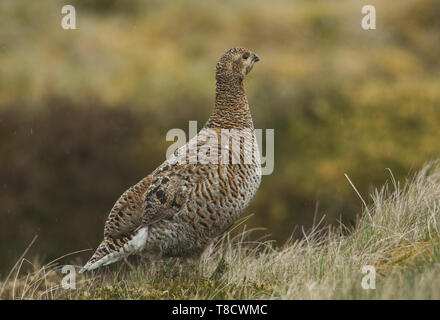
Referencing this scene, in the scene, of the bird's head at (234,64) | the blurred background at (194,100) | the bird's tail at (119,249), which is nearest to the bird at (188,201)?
the bird's tail at (119,249)

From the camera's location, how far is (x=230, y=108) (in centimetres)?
608

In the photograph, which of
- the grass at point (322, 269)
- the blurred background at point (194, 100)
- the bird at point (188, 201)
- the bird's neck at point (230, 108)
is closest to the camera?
the grass at point (322, 269)

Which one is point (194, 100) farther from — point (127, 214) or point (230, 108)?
point (127, 214)

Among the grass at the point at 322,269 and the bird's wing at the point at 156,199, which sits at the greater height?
the bird's wing at the point at 156,199

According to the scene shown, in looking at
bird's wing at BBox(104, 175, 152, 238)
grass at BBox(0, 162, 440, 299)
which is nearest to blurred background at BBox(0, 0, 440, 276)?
grass at BBox(0, 162, 440, 299)

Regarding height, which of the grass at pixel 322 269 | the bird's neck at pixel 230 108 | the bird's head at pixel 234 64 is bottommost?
the grass at pixel 322 269

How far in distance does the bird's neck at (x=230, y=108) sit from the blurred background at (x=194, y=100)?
714cm

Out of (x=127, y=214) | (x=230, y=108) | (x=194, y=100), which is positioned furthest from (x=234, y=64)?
(x=194, y=100)

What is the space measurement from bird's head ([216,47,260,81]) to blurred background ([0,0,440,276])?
7.14m

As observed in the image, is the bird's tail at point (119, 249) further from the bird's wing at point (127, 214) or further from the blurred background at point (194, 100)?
the blurred background at point (194, 100)

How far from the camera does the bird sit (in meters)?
5.60

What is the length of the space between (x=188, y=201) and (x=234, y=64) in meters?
1.57

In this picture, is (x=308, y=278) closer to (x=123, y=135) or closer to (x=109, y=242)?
A: (x=109, y=242)

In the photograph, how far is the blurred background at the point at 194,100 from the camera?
1492 cm
